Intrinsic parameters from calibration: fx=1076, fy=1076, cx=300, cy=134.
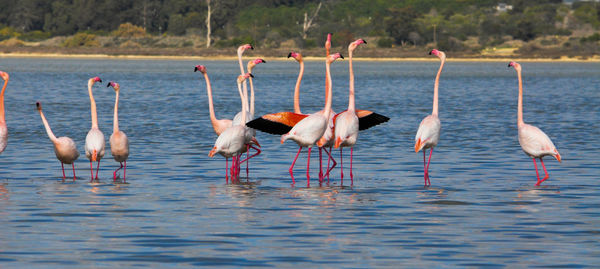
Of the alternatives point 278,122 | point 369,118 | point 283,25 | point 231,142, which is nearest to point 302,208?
point 231,142

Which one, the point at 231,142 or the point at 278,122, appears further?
the point at 278,122

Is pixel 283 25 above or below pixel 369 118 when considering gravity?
above

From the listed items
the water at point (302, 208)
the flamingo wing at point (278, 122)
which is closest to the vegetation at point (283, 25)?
the water at point (302, 208)

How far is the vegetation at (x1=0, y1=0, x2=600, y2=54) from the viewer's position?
459 feet

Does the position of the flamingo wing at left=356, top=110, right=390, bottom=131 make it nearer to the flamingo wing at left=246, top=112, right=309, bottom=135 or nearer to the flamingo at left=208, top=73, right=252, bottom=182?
the flamingo wing at left=246, top=112, right=309, bottom=135

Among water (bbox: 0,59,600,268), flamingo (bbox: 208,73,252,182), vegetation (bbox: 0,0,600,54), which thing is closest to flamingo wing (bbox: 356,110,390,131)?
water (bbox: 0,59,600,268)

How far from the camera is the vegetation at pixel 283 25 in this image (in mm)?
139875

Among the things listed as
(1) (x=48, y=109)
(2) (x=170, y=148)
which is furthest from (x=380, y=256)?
(1) (x=48, y=109)

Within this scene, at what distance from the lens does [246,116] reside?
16.7 meters

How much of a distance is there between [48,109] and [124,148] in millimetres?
19555

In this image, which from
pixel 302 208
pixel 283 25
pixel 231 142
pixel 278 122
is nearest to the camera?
pixel 302 208

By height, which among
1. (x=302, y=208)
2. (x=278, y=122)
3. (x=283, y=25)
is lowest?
(x=302, y=208)

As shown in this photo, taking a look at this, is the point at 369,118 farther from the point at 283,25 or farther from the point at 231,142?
the point at 283,25

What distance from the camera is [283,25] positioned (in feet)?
520
